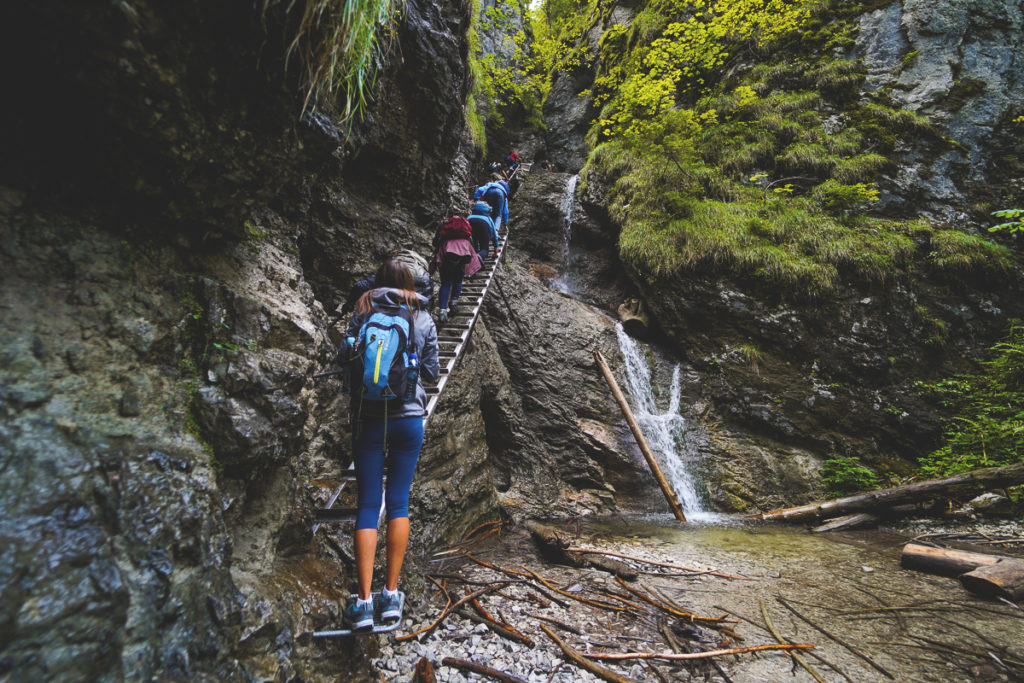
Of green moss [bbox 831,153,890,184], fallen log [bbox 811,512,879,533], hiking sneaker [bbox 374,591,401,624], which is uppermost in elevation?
green moss [bbox 831,153,890,184]

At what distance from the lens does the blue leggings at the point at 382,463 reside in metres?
2.46

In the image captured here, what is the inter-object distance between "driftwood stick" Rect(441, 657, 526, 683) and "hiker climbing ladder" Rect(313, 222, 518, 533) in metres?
1.16

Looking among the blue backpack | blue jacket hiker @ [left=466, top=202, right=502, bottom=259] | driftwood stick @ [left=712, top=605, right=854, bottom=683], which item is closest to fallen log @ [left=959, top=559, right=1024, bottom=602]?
driftwood stick @ [left=712, top=605, right=854, bottom=683]

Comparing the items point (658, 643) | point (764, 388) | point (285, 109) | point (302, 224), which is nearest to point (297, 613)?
point (658, 643)

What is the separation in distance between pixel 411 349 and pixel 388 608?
162cm

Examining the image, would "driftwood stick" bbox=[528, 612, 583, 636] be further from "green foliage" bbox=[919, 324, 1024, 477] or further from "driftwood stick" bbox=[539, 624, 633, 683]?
"green foliage" bbox=[919, 324, 1024, 477]

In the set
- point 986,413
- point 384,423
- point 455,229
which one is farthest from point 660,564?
point 986,413

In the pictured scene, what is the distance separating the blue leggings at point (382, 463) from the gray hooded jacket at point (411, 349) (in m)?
A: 0.05

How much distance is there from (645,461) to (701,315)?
139 inches

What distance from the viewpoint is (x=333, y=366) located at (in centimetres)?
354

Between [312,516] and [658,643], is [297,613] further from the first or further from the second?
[658,643]

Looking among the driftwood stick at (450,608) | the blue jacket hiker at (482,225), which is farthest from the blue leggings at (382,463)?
the blue jacket hiker at (482,225)

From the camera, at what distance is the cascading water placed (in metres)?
11.6

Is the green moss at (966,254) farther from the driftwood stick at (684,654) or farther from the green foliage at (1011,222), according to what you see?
the driftwood stick at (684,654)
